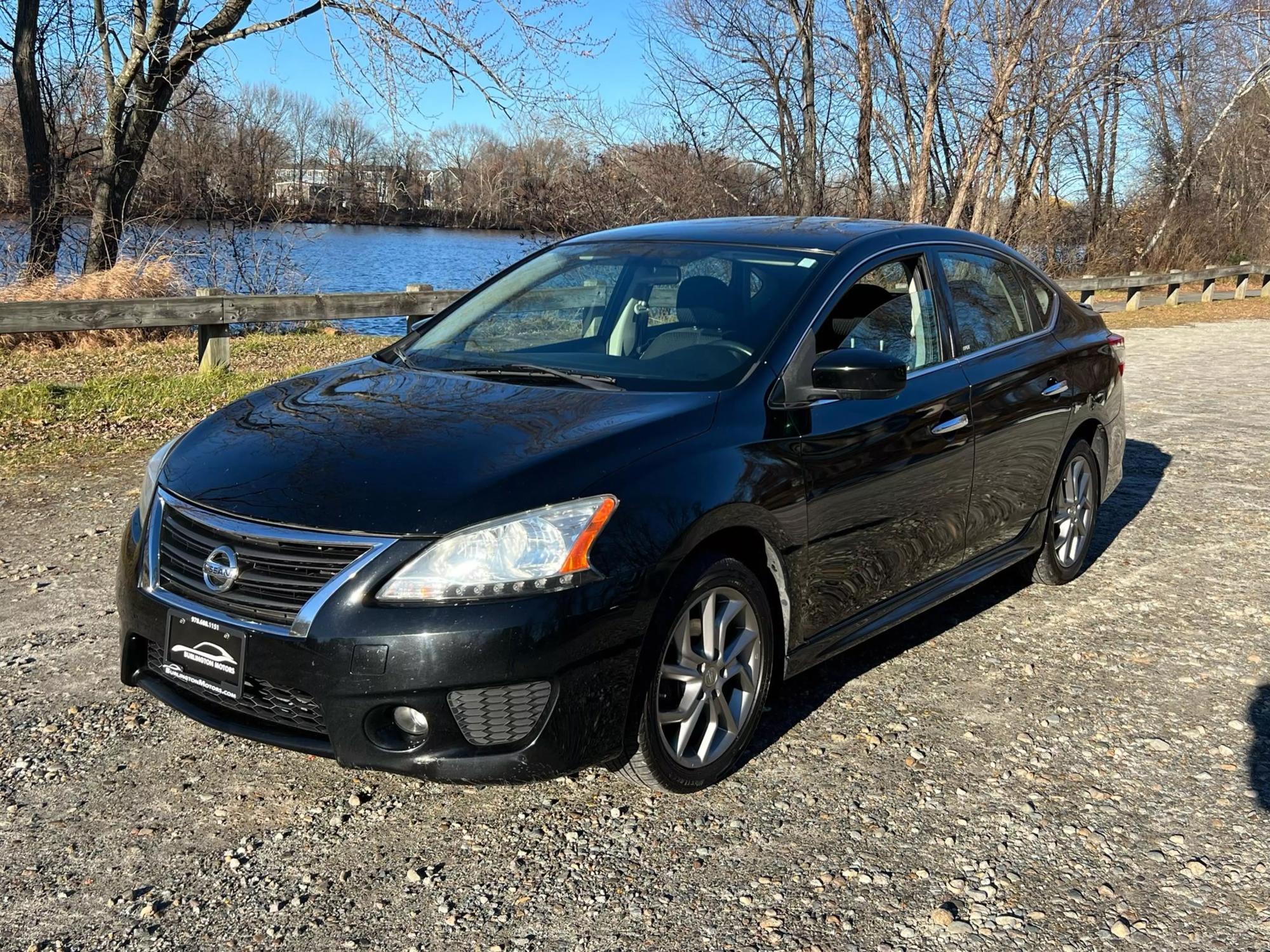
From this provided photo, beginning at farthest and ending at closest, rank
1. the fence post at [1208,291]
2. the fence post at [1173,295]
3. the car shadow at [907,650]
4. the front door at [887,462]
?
the fence post at [1208,291]
the fence post at [1173,295]
the car shadow at [907,650]
the front door at [887,462]

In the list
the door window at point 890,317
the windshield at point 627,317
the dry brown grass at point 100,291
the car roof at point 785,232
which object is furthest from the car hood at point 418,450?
the dry brown grass at point 100,291

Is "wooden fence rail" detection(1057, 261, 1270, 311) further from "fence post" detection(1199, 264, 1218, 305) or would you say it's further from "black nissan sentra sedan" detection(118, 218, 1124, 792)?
"black nissan sentra sedan" detection(118, 218, 1124, 792)

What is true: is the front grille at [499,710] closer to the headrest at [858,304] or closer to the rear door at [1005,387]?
the headrest at [858,304]

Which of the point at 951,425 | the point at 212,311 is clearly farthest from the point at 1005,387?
the point at 212,311

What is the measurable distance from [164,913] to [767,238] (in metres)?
3.15

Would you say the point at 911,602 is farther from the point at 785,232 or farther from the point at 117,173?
the point at 117,173

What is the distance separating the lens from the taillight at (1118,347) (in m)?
6.05

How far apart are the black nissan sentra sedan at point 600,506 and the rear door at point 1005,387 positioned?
0.07 feet

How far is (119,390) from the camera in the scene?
9.47 m

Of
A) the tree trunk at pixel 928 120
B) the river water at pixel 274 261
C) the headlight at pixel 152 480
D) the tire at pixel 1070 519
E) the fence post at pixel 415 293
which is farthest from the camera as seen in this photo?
the tree trunk at pixel 928 120

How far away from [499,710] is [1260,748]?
8.90 ft

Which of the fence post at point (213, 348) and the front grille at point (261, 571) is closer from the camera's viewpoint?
the front grille at point (261, 571)

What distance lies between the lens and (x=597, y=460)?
3.21 metres

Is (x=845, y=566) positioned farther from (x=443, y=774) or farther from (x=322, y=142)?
(x=322, y=142)
